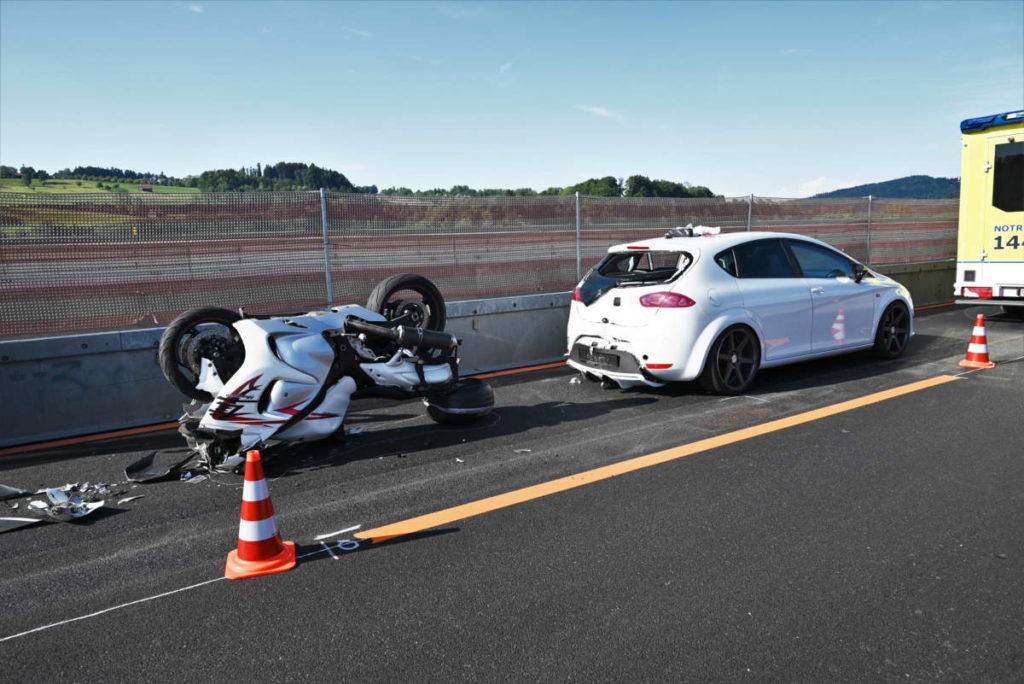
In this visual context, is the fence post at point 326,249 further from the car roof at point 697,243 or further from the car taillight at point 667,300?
the car taillight at point 667,300

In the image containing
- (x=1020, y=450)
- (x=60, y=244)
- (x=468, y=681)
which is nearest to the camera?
(x=468, y=681)

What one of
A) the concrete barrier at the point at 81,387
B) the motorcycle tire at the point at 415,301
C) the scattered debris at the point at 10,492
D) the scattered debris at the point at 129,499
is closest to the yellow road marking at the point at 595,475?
the scattered debris at the point at 129,499

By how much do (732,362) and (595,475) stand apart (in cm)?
277

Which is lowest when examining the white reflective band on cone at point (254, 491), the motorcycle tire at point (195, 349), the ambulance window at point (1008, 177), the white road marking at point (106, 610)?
the white road marking at point (106, 610)

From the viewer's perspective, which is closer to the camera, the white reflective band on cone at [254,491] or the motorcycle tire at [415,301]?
the white reflective band on cone at [254,491]

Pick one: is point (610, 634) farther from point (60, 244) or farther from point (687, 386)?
point (60, 244)

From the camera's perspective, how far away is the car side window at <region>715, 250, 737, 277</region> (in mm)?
7195

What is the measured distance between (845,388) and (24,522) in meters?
6.85

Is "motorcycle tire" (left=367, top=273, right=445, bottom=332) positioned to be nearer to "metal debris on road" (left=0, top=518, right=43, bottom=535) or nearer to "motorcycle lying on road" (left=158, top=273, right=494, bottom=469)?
"motorcycle lying on road" (left=158, top=273, right=494, bottom=469)

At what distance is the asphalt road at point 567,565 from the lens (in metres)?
2.93

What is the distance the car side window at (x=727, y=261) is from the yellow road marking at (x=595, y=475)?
62.2 inches

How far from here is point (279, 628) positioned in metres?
3.17

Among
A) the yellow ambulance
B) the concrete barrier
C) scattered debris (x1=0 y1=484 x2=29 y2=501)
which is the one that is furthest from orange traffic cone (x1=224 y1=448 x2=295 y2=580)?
the yellow ambulance

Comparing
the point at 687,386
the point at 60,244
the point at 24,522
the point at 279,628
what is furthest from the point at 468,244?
the point at 279,628
